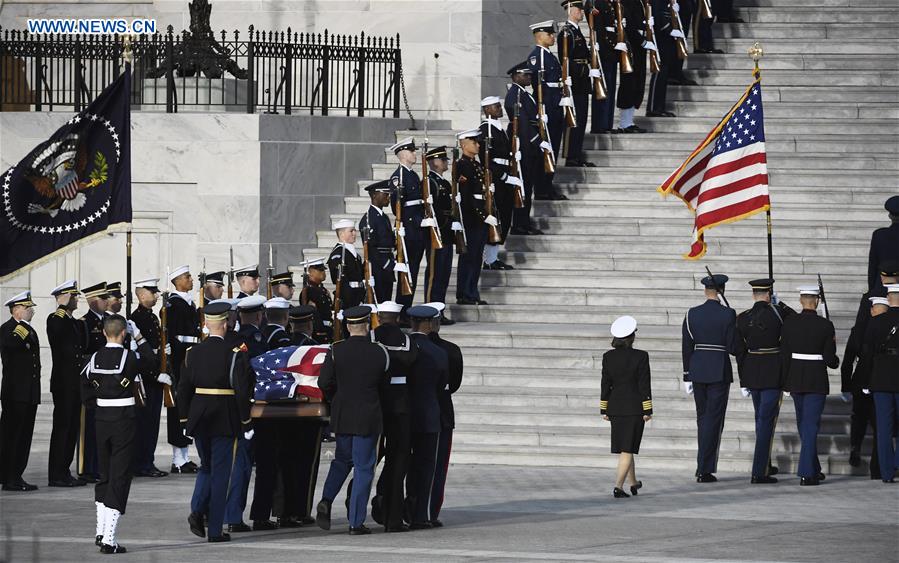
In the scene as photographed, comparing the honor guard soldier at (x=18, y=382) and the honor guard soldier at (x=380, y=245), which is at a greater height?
the honor guard soldier at (x=380, y=245)

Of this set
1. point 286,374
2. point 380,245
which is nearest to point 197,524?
point 286,374

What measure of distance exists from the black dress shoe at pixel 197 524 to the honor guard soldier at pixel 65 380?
137 inches

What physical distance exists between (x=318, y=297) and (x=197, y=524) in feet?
18.7

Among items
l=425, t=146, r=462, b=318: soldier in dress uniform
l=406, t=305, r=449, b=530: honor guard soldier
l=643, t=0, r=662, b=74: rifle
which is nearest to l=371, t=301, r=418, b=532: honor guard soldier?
l=406, t=305, r=449, b=530: honor guard soldier

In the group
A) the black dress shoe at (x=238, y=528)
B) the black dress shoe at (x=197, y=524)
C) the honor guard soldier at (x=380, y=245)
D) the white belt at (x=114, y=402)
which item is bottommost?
the black dress shoe at (x=238, y=528)

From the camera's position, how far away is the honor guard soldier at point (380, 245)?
2019 cm

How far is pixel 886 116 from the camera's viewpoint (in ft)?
80.1

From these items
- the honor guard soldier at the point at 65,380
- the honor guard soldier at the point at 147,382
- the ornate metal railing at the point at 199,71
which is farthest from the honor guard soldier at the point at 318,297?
the ornate metal railing at the point at 199,71

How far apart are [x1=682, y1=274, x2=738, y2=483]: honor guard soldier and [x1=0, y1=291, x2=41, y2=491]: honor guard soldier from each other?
598 centimetres

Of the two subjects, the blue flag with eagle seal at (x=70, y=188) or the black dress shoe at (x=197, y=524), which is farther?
the blue flag with eagle seal at (x=70, y=188)

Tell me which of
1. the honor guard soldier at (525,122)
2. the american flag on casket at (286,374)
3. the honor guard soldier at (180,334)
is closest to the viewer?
the american flag on casket at (286,374)

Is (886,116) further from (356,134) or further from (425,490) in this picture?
(425,490)

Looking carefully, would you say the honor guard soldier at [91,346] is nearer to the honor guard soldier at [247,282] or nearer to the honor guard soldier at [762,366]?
the honor guard soldier at [247,282]

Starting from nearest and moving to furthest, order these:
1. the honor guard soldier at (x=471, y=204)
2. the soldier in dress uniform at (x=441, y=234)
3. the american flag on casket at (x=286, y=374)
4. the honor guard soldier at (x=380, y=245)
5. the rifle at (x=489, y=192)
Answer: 1. the american flag on casket at (x=286, y=374)
2. the honor guard soldier at (x=380, y=245)
3. the soldier in dress uniform at (x=441, y=234)
4. the honor guard soldier at (x=471, y=204)
5. the rifle at (x=489, y=192)
